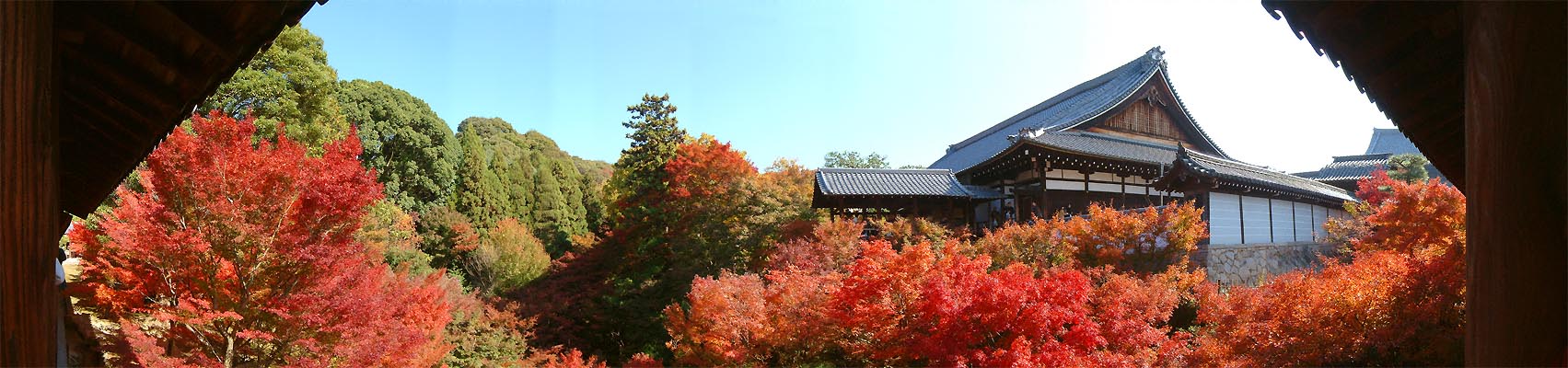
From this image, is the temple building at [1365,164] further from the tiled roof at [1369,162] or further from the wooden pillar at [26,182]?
the wooden pillar at [26,182]

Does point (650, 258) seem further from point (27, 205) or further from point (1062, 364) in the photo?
point (27, 205)

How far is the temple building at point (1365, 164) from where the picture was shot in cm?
1983

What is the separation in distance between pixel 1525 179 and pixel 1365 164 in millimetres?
27804

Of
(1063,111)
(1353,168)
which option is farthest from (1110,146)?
(1353,168)

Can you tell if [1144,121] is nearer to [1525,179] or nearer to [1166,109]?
[1166,109]

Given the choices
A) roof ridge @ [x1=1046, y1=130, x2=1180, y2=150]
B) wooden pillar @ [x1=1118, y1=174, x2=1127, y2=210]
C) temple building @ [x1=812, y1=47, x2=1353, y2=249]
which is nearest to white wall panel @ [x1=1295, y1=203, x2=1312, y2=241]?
temple building @ [x1=812, y1=47, x2=1353, y2=249]

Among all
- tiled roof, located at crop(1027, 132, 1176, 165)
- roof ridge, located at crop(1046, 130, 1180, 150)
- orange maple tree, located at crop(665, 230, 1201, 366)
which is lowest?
orange maple tree, located at crop(665, 230, 1201, 366)

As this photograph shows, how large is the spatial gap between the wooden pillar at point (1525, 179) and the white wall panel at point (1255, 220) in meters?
11.5

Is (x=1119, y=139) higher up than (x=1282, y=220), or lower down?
higher up

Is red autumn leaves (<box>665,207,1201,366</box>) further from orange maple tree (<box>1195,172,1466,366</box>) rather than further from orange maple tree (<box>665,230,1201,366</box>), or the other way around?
orange maple tree (<box>1195,172,1466,366</box>)

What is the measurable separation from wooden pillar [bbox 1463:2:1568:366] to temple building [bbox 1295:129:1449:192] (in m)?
18.4

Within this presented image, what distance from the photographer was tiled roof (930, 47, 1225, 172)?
1488cm

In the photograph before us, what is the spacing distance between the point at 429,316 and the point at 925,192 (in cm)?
925

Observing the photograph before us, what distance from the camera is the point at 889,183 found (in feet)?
45.1
